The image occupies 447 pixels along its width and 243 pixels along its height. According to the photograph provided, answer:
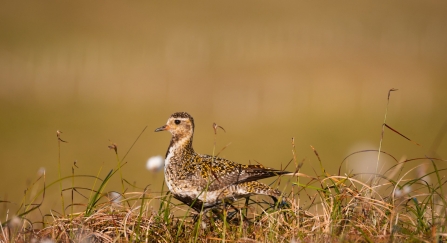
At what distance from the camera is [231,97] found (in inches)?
1907

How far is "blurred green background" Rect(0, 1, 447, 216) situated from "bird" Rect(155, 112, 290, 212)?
11057 mm

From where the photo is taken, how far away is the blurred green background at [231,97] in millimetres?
33750

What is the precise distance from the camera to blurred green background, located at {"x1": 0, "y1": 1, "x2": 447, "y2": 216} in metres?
33.8

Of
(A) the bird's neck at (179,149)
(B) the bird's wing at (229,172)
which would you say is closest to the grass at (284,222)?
(B) the bird's wing at (229,172)

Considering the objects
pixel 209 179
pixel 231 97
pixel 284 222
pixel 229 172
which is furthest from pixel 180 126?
pixel 231 97

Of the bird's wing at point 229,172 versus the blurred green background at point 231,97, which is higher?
the bird's wing at point 229,172

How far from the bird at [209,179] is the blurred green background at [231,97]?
11.1 meters

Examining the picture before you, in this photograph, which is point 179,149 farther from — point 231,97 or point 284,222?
point 231,97

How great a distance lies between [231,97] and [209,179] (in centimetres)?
4164

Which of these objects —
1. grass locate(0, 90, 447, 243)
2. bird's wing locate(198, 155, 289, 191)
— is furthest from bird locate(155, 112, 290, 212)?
grass locate(0, 90, 447, 243)

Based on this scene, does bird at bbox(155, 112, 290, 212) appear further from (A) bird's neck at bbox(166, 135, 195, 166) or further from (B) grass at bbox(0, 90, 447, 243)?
(B) grass at bbox(0, 90, 447, 243)

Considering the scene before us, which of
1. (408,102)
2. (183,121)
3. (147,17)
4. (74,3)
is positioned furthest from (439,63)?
(74,3)

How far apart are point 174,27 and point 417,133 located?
8955 cm

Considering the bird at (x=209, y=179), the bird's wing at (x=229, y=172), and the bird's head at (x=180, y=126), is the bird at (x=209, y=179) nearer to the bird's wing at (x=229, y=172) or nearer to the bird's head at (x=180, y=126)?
the bird's wing at (x=229, y=172)
